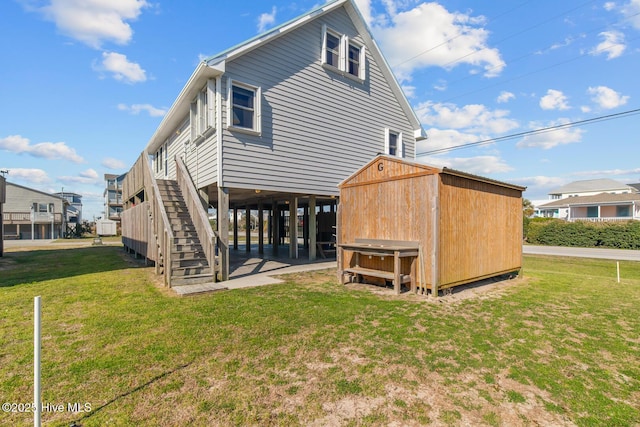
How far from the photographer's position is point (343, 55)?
36.9 ft

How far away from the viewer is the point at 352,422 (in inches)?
97.0

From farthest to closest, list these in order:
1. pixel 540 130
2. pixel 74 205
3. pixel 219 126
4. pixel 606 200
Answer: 1. pixel 74 205
2. pixel 606 200
3. pixel 540 130
4. pixel 219 126

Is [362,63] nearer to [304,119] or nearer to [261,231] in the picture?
[304,119]

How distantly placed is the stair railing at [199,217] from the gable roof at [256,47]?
235cm

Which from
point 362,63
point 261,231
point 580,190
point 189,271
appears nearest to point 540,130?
point 362,63

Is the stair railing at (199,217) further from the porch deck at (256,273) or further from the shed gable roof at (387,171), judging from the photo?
the shed gable roof at (387,171)

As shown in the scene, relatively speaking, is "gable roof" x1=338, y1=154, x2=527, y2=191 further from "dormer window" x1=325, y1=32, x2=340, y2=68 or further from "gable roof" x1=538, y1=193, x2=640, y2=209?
"gable roof" x1=538, y1=193, x2=640, y2=209

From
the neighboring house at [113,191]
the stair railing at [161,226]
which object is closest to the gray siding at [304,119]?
the stair railing at [161,226]

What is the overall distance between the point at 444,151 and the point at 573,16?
884 centimetres

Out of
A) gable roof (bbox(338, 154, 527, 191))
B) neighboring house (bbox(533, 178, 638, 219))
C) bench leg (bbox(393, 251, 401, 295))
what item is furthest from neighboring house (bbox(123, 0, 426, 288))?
neighboring house (bbox(533, 178, 638, 219))

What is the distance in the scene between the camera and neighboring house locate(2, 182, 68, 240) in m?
32.3

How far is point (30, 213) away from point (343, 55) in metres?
38.3

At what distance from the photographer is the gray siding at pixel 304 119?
8.90 meters

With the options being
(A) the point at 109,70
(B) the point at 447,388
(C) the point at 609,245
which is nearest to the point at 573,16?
(C) the point at 609,245
